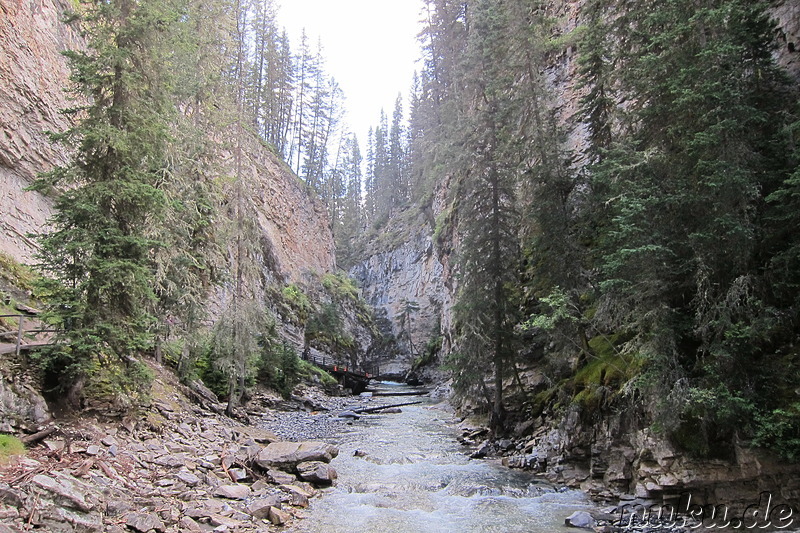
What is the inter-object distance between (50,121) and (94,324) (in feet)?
41.7

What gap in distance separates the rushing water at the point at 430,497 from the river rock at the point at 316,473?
282 millimetres

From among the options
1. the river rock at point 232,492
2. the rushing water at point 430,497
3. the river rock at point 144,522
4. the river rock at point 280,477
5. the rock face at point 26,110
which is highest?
the rock face at point 26,110

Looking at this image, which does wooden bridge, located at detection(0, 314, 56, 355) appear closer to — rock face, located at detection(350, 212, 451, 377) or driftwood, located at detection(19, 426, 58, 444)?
driftwood, located at detection(19, 426, 58, 444)

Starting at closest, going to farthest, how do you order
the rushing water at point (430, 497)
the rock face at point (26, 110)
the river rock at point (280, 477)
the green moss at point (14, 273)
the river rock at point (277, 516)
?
the river rock at point (277, 516)
the rushing water at point (430, 497)
the river rock at point (280, 477)
the green moss at point (14, 273)
the rock face at point (26, 110)

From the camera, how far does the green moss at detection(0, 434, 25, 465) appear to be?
6.60 m

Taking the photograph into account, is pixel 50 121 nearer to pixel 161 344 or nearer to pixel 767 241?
pixel 161 344

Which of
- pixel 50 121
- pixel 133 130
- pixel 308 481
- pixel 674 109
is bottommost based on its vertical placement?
pixel 308 481

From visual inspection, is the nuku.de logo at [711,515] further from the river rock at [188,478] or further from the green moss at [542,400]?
the river rock at [188,478]

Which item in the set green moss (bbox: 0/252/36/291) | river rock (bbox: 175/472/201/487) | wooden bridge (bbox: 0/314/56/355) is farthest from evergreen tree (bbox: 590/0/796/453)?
green moss (bbox: 0/252/36/291)

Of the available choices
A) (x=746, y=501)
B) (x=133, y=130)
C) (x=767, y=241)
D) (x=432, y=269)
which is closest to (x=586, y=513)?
(x=746, y=501)

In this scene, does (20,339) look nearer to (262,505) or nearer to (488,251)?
(262,505)

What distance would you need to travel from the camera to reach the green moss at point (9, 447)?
6.60 m

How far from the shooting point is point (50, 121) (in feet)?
55.1

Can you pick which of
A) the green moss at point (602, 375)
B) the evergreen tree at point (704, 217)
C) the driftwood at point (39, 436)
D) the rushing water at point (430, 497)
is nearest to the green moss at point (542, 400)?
the green moss at point (602, 375)
